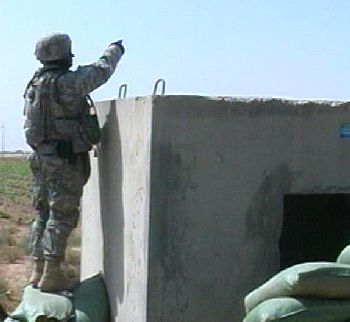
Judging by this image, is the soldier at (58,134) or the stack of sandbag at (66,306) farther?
the soldier at (58,134)

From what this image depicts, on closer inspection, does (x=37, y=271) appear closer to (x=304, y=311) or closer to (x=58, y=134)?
(x=58, y=134)

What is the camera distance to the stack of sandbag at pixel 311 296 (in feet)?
15.2

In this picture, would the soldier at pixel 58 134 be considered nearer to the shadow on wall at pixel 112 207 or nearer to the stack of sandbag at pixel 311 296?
the shadow on wall at pixel 112 207

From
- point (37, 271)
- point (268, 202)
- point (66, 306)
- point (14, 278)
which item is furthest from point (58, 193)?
point (14, 278)

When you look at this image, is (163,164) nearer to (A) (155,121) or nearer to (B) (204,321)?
(A) (155,121)

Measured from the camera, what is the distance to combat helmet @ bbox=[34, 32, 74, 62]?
245 inches

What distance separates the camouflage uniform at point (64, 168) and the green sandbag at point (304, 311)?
6.31 feet

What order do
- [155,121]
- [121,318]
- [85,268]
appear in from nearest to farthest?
[155,121] → [121,318] → [85,268]

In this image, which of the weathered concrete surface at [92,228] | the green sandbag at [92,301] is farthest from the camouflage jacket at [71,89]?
the green sandbag at [92,301]

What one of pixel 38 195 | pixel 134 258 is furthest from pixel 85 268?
pixel 134 258

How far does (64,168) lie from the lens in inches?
242

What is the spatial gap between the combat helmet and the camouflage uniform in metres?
0.12

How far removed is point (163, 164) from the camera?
5461 millimetres

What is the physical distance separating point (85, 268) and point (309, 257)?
2208mm
